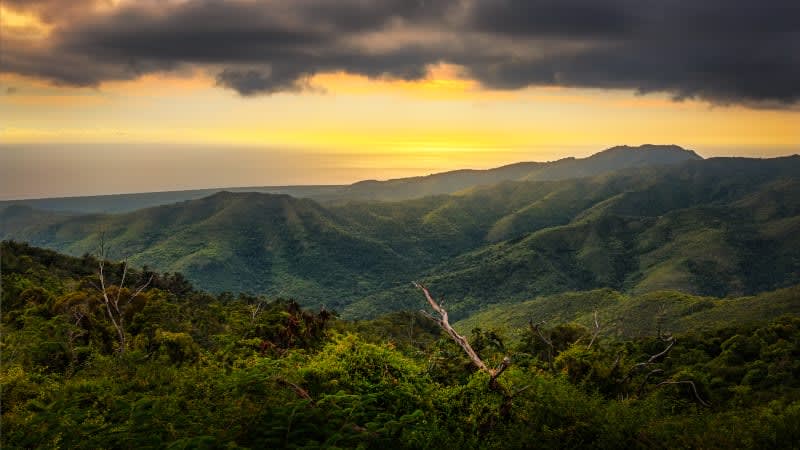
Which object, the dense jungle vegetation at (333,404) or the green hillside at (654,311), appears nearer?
the dense jungle vegetation at (333,404)

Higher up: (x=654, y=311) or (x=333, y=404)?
(x=333, y=404)

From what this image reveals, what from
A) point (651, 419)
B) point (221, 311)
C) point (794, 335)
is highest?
point (651, 419)

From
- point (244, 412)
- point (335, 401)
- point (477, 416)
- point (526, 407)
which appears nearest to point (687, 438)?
point (526, 407)

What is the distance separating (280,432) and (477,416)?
5188 millimetres

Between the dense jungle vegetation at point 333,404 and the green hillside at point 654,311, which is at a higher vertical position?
the dense jungle vegetation at point 333,404

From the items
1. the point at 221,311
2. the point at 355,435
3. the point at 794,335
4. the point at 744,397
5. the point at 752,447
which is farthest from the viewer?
the point at 794,335

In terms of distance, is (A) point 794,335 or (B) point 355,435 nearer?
A: (B) point 355,435

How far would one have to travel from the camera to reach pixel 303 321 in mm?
23156

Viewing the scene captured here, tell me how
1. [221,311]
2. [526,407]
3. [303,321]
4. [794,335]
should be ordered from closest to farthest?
[526,407], [303,321], [221,311], [794,335]

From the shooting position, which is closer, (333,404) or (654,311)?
(333,404)

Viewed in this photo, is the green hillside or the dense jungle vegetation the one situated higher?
the dense jungle vegetation

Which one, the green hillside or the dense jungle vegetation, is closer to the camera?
the dense jungle vegetation

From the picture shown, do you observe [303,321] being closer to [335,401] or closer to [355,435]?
[335,401]

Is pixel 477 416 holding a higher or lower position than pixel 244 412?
lower
